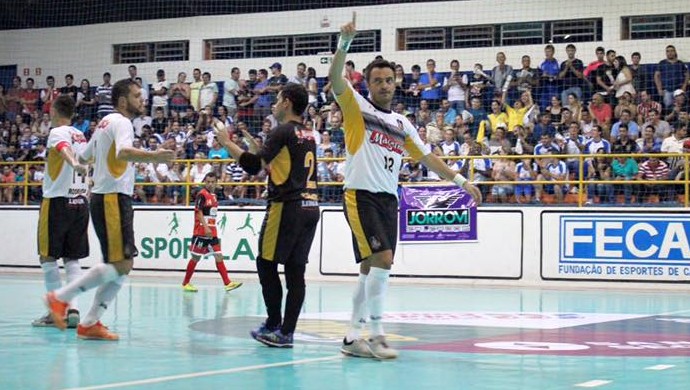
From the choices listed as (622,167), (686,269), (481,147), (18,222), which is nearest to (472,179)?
(481,147)

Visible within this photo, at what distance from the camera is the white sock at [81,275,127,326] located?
10.2 m

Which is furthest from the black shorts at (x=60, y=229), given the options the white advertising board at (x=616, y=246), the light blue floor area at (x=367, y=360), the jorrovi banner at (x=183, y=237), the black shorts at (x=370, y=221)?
the jorrovi banner at (x=183, y=237)

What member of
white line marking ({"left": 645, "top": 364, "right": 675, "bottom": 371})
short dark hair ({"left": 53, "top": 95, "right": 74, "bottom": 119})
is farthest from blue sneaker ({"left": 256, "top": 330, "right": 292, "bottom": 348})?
short dark hair ({"left": 53, "top": 95, "right": 74, "bottom": 119})

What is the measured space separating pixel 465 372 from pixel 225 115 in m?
20.9

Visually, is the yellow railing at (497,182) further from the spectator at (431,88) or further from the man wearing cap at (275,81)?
the spectator at (431,88)

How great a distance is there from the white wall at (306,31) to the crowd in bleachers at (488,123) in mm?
1325

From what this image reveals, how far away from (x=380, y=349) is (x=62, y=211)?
15.1 ft

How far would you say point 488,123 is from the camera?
25.1 metres

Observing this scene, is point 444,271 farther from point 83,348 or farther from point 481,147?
point 83,348

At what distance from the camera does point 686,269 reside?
20703 millimetres

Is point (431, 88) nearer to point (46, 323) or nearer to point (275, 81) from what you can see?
point (275, 81)

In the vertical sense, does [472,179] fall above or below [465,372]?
above

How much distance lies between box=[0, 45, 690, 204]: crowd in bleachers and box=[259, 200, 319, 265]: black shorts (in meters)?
9.37

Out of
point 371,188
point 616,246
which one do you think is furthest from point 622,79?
point 371,188
